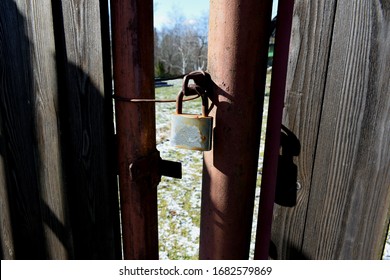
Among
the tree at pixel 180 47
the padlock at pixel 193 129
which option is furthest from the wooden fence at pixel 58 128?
the tree at pixel 180 47

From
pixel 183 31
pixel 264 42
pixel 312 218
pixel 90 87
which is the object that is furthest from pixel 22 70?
pixel 183 31

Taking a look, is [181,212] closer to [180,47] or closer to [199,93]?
[199,93]

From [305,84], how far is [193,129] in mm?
353

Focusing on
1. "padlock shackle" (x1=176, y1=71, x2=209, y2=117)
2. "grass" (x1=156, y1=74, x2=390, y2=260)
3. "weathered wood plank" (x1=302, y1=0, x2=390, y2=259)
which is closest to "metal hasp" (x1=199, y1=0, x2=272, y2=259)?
"padlock shackle" (x1=176, y1=71, x2=209, y2=117)

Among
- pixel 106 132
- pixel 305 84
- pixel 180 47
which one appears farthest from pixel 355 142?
pixel 180 47

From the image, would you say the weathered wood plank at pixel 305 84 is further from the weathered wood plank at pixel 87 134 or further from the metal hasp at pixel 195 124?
the weathered wood plank at pixel 87 134

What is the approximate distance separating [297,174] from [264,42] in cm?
42

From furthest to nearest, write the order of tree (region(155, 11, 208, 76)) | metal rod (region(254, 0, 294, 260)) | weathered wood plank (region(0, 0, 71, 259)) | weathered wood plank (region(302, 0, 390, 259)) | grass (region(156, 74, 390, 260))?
tree (region(155, 11, 208, 76)) < grass (region(156, 74, 390, 260)) < weathered wood plank (region(0, 0, 71, 259)) < metal rod (region(254, 0, 294, 260)) < weathered wood plank (region(302, 0, 390, 259))

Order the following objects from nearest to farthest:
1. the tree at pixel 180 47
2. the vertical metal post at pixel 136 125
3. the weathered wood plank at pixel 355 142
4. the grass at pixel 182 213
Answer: the weathered wood plank at pixel 355 142
the vertical metal post at pixel 136 125
the grass at pixel 182 213
the tree at pixel 180 47

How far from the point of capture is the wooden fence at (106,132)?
785 mm

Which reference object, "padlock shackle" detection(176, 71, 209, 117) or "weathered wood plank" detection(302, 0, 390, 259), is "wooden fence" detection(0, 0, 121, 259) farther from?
"weathered wood plank" detection(302, 0, 390, 259)

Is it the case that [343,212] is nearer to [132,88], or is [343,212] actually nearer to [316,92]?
[316,92]

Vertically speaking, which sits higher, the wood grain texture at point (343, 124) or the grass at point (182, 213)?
the wood grain texture at point (343, 124)

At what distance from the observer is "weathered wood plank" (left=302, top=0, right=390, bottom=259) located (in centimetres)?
75
